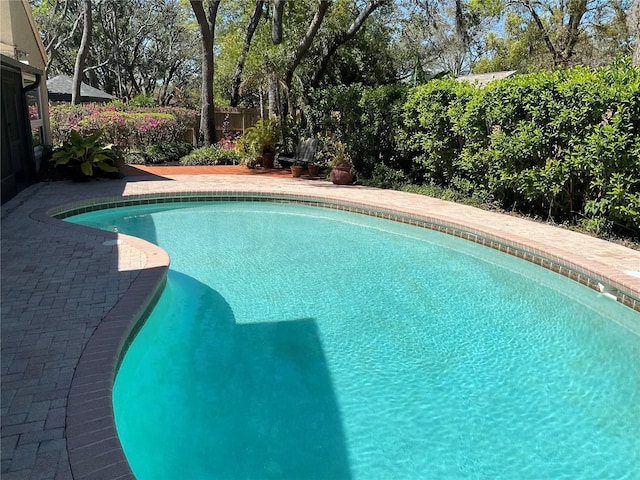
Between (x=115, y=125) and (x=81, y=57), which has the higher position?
(x=81, y=57)

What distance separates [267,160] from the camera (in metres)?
15.0

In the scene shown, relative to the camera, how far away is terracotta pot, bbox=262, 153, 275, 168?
48.9 feet

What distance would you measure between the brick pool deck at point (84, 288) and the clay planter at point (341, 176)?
1439 mm

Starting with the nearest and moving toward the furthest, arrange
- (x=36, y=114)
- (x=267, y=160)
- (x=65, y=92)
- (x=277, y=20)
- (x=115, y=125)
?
(x=36, y=114) < (x=277, y=20) < (x=267, y=160) < (x=115, y=125) < (x=65, y=92)

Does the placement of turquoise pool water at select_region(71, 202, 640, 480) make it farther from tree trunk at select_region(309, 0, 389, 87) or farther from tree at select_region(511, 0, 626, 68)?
tree at select_region(511, 0, 626, 68)

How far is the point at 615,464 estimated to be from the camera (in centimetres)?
322

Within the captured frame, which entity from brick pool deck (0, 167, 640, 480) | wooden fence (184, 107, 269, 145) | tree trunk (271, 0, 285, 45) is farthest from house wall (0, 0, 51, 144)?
wooden fence (184, 107, 269, 145)

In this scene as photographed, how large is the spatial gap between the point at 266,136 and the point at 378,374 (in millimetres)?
11596

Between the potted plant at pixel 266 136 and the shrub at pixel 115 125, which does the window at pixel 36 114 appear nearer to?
the shrub at pixel 115 125

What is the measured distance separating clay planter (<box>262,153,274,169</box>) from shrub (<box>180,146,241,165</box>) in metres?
1.10

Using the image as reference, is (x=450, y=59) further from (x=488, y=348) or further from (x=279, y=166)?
(x=488, y=348)

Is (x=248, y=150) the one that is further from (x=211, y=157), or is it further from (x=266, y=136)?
(x=211, y=157)

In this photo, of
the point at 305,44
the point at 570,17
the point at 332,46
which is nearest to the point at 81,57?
the point at 305,44

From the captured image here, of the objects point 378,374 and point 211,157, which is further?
point 211,157
